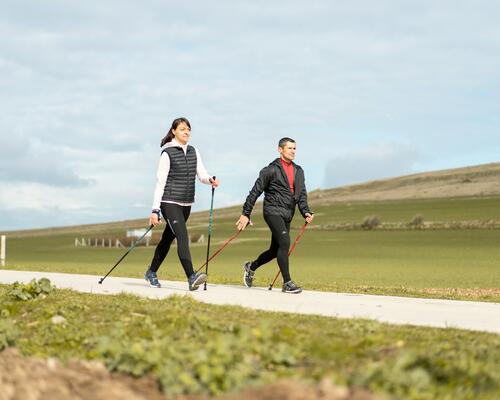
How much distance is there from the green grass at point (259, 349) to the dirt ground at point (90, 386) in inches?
5.9

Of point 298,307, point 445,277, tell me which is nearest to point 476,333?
point 298,307

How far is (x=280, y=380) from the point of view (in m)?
5.50

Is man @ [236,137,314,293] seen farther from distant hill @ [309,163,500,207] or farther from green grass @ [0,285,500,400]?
distant hill @ [309,163,500,207]

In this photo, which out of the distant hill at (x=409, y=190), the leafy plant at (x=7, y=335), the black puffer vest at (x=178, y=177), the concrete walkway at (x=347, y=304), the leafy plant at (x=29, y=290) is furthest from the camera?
the distant hill at (x=409, y=190)

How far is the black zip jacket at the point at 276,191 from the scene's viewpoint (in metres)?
12.4

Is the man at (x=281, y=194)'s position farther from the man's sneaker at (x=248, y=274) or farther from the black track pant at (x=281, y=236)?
the man's sneaker at (x=248, y=274)

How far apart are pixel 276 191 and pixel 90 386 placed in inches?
274

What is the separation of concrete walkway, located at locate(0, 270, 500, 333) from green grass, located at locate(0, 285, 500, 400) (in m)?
1.16

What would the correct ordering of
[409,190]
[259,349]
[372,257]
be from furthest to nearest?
[409,190]
[372,257]
[259,349]

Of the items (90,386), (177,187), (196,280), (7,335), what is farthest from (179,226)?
(90,386)

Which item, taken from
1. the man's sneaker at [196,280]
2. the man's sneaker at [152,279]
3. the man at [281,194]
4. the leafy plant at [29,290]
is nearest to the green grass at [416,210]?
the man's sneaker at [152,279]

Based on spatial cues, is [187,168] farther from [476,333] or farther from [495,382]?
[495,382]

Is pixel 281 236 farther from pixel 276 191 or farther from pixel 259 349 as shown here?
pixel 259 349

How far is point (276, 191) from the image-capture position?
12.5 meters
